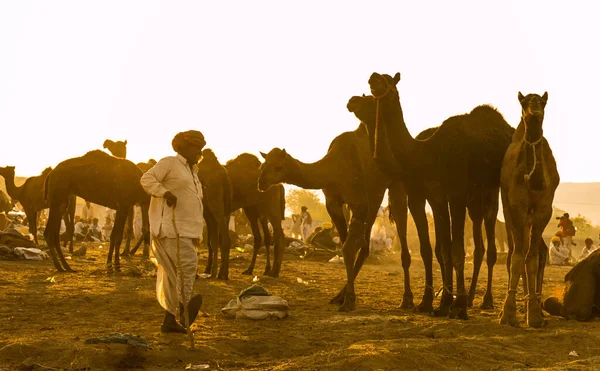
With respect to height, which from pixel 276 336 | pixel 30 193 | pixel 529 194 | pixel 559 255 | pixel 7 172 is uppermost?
pixel 7 172

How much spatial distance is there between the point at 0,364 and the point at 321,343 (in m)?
2.86

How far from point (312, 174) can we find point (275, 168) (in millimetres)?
609

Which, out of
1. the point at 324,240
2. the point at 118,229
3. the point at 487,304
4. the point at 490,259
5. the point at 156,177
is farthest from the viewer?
the point at 324,240

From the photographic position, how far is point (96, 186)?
15734mm

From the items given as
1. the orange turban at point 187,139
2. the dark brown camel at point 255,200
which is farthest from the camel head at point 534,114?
the dark brown camel at point 255,200

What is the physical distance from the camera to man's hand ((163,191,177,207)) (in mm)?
7891

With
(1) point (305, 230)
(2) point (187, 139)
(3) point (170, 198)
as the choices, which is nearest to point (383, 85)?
(2) point (187, 139)

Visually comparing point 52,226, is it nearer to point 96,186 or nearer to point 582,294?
point 96,186

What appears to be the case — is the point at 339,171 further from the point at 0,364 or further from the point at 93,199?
the point at 93,199

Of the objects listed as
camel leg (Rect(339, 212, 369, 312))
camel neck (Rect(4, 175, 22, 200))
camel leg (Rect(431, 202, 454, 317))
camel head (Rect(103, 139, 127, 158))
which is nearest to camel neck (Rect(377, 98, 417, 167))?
camel leg (Rect(431, 202, 454, 317))

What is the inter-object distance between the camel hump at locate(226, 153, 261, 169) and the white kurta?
8.03m

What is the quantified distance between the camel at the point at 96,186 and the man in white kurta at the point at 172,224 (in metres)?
7.61

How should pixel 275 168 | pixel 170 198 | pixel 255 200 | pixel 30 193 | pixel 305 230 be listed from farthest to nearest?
pixel 305 230 → pixel 30 193 → pixel 255 200 → pixel 275 168 → pixel 170 198

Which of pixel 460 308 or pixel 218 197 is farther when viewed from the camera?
pixel 218 197
